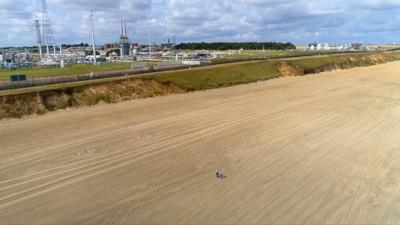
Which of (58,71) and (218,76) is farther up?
(58,71)

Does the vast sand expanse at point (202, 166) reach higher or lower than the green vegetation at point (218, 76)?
lower

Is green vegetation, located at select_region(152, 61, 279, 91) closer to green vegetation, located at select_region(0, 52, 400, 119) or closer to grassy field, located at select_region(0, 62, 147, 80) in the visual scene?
green vegetation, located at select_region(0, 52, 400, 119)

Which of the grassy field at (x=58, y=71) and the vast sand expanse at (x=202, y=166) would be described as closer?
the vast sand expanse at (x=202, y=166)

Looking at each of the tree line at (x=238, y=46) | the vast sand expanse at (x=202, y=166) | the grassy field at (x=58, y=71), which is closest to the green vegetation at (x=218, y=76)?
the vast sand expanse at (x=202, y=166)

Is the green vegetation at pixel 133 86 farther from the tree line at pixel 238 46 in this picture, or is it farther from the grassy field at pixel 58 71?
the tree line at pixel 238 46

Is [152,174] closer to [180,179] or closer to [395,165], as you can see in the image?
[180,179]

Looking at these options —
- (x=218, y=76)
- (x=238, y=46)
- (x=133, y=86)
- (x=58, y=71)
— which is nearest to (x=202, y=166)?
(x=133, y=86)

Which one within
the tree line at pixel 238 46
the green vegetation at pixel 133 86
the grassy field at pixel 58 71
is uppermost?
the tree line at pixel 238 46

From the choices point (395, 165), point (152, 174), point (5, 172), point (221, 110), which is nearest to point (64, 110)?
point (221, 110)

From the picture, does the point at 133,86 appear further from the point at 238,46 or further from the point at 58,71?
the point at 238,46
